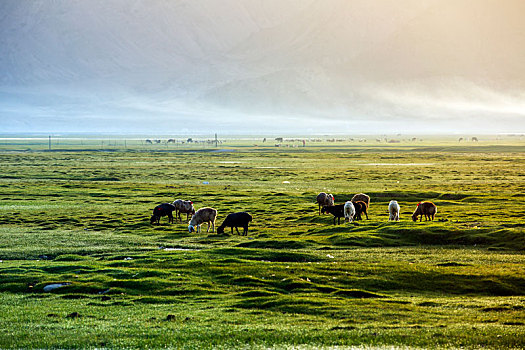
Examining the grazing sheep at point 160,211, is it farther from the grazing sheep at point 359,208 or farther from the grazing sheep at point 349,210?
the grazing sheep at point 359,208

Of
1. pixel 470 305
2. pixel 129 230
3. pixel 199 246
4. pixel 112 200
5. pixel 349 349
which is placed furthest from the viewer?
pixel 112 200

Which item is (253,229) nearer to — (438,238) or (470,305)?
(438,238)

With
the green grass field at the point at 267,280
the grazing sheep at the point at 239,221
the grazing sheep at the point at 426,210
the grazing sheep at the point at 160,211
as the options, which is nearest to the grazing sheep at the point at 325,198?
the green grass field at the point at 267,280

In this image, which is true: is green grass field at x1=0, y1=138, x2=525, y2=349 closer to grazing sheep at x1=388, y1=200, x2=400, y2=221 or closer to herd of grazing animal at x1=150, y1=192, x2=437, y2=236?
herd of grazing animal at x1=150, y1=192, x2=437, y2=236

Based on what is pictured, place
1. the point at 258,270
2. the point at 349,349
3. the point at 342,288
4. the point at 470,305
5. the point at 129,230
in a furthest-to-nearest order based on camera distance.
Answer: the point at 129,230
the point at 258,270
the point at 342,288
the point at 470,305
the point at 349,349

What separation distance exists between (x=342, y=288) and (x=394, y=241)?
11152mm

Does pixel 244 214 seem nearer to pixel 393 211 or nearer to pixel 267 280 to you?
pixel 393 211

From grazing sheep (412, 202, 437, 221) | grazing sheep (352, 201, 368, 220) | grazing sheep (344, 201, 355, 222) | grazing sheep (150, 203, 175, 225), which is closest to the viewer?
grazing sheep (344, 201, 355, 222)

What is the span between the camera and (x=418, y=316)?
2003 centimetres

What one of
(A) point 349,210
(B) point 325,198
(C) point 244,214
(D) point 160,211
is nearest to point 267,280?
(C) point 244,214

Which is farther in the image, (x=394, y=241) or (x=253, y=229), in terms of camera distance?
(x=253, y=229)

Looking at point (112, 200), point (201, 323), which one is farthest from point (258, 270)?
point (112, 200)

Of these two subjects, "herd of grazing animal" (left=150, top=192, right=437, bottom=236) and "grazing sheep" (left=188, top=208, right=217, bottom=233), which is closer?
"herd of grazing animal" (left=150, top=192, right=437, bottom=236)

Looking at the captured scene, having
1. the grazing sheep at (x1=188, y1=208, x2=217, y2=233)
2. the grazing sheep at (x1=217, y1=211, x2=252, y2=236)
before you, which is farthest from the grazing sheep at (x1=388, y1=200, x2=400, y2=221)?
the grazing sheep at (x1=188, y1=208, x2=217, y2=233)
